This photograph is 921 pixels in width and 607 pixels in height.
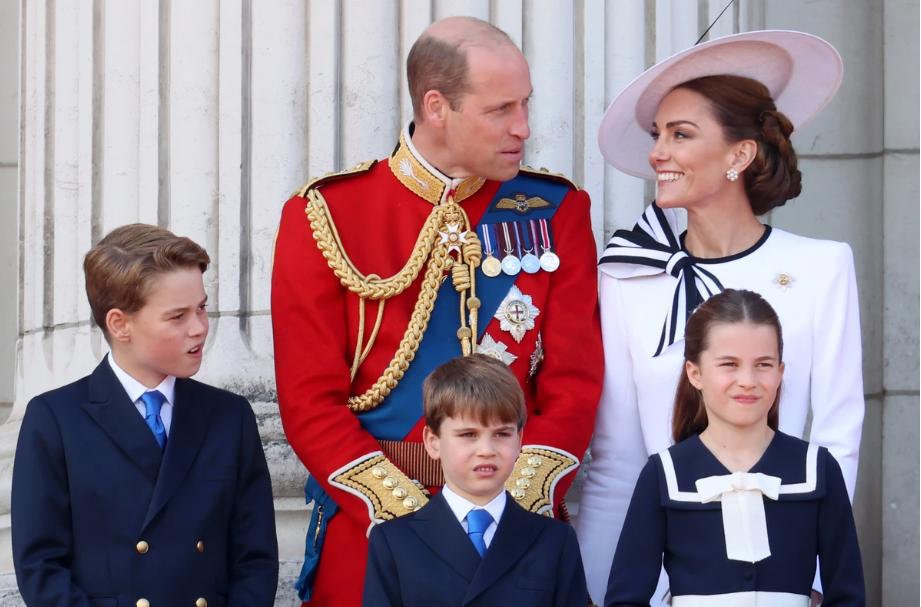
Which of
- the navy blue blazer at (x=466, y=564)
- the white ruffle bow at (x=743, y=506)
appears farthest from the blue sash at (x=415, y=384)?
the white ruffle bow at (x=743, y=506)

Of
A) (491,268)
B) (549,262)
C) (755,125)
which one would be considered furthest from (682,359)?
(755,125)

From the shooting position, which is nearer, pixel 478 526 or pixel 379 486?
pixel 478 526

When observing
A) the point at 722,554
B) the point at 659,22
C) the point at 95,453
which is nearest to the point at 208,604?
the point at 95,453

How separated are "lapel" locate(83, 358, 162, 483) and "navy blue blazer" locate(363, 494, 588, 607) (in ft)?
1.76

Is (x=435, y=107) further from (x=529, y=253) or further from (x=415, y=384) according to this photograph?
(x=415, y=384)

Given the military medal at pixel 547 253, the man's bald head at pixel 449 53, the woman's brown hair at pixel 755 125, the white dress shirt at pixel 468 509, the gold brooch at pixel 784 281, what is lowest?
the white dress shirt at pixel 468 509

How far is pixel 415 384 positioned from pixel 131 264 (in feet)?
2.41

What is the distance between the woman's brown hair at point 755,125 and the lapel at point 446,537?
121 centimetres

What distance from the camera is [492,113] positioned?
4.20 m

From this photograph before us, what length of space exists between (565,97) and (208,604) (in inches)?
78.9

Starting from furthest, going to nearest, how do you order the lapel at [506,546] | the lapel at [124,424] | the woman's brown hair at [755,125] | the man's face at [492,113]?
the woman's brown hair at [755,125]
the man's face at [492,113]
the lapel at [124,424]
the lapel at [506,546]

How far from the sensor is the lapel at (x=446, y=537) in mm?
3650

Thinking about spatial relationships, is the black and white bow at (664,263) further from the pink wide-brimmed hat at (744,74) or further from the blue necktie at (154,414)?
the blue necktie at (154,414)

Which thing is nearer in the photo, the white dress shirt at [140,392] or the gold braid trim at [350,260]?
the white dress shirt at [140,392]
